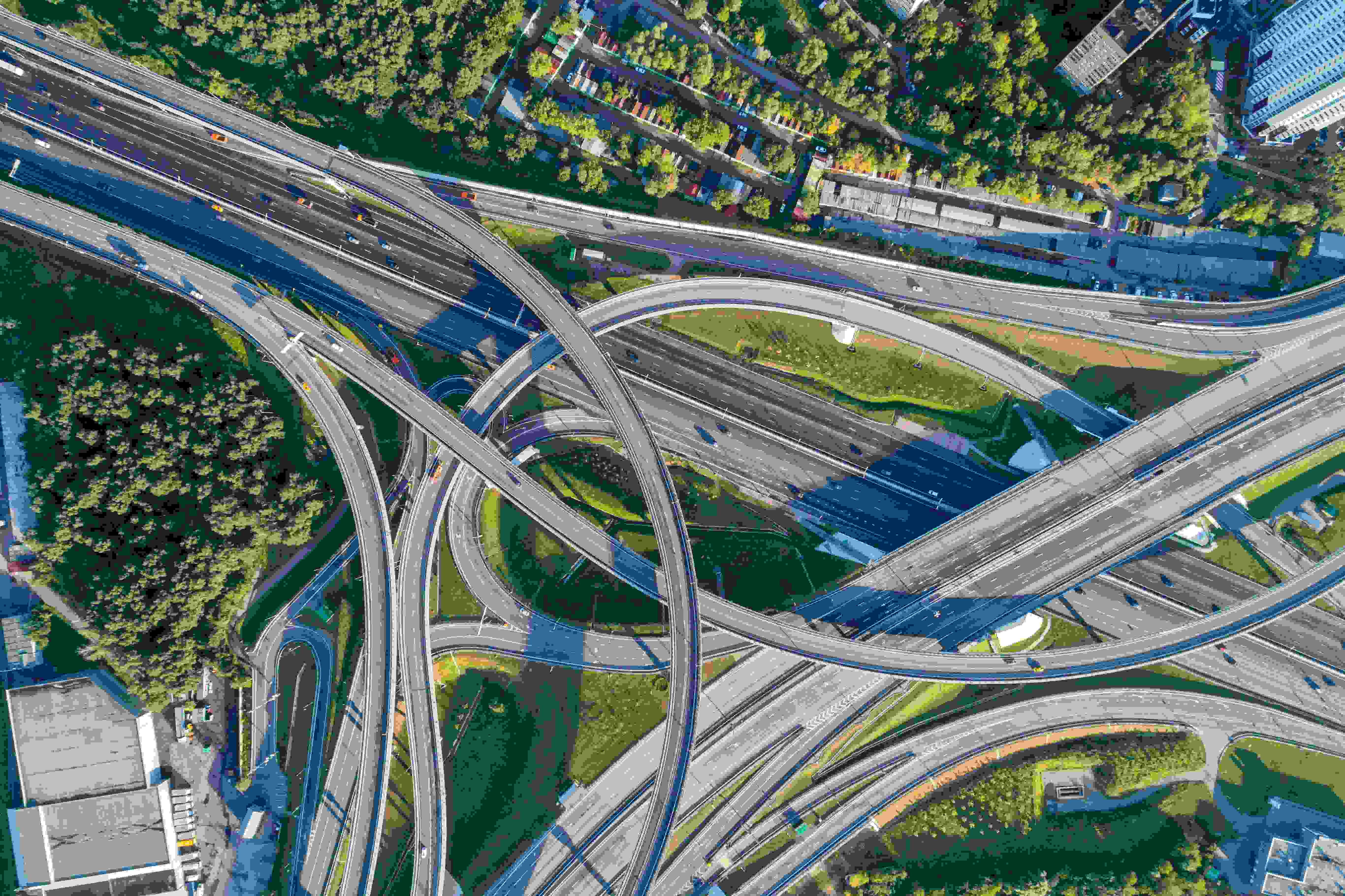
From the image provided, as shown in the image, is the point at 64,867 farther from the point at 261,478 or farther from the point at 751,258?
the point at 751,258

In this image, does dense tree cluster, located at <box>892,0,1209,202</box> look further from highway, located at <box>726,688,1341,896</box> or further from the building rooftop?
the building rooftop

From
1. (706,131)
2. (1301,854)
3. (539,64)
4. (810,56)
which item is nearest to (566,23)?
(539,64)

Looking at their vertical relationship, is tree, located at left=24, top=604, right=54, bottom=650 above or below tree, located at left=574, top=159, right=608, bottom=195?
below

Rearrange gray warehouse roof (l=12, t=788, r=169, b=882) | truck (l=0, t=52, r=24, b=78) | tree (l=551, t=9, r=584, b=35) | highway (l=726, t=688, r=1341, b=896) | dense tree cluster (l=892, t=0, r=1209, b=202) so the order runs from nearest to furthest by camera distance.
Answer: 1. gray warehouse roof (l=12, t=788, r=169, b=882)
2. dense tree cluster (l=892, t=0, r=1209, b=202)
3. tree (l=551, t=9, r=584, b=35)
4. truck (l=0, t=52, r=24, b=78)
5. highway (l=726, t=688, r=1341, b=896)

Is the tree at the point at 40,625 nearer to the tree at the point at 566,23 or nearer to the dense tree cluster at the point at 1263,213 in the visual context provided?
the tree at the point at 566,23

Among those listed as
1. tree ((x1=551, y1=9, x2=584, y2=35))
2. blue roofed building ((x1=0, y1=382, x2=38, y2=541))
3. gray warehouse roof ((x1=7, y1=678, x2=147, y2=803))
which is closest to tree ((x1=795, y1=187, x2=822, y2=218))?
tree ((x1=551, y1=9, x2=584, y2=35))

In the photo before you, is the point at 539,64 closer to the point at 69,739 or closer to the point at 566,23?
the point at 566,23

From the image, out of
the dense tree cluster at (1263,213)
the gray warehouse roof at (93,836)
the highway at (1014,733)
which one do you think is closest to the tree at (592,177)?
the dense tree cluster at (1263,213)
